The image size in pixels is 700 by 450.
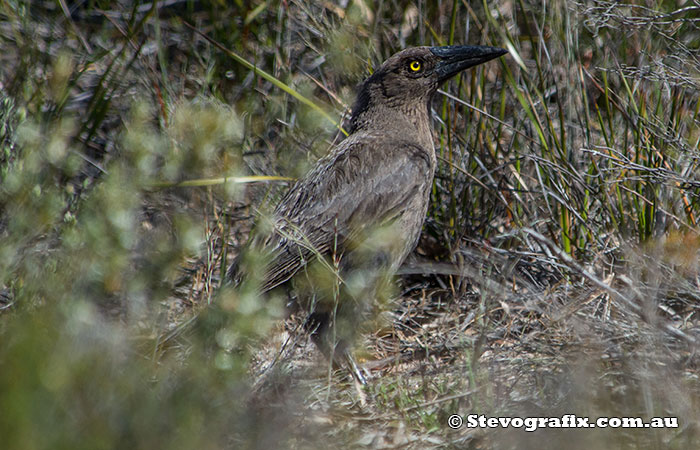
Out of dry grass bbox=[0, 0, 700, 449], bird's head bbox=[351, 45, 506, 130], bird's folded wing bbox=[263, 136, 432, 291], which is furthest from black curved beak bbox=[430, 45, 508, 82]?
bird's folded wing bbox=[263, 136, 432, 291]

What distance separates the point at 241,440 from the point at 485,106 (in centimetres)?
264

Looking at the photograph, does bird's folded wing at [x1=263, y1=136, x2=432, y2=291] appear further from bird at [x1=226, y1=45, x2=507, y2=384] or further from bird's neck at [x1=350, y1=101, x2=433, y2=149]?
bird's neck at [x1=350, y1=101, x2=433, y2=149]

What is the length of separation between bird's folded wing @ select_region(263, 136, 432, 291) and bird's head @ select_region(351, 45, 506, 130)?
0.30 metres

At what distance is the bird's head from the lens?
14.6ft

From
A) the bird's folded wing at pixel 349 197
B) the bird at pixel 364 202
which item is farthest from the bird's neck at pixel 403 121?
the bird's folded wing at pixel 349 197

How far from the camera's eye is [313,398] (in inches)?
145

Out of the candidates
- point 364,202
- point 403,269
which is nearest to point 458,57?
point 364,202

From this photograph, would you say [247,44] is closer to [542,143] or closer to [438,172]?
[438,172]

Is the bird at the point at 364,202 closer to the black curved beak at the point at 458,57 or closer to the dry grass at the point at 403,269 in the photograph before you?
the black curved beak at the point at 458,57

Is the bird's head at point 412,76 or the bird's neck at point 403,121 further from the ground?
the bird's head at point 412,76

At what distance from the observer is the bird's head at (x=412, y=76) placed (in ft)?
14.6

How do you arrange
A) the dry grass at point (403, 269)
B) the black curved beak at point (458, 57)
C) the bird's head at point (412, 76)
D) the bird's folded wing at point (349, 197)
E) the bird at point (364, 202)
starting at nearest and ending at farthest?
the dry grass at point (403, 269)
the bird at point (364, 202)
the bird's folded wing at point (349, 197)
the black curved beak at point (458, 57)
the bird's head at point (412, 76)

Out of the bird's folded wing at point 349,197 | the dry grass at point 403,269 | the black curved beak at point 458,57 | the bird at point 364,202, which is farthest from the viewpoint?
the black curved beak at point 458,57

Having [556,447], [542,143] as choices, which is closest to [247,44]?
[542,143]
